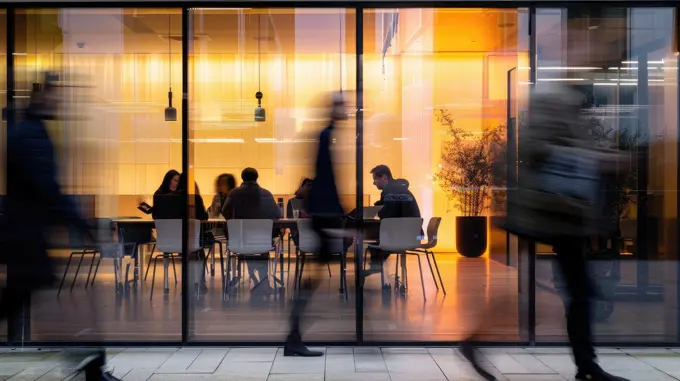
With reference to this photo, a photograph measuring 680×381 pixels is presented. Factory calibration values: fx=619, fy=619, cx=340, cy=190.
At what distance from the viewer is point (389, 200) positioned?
19.9ft

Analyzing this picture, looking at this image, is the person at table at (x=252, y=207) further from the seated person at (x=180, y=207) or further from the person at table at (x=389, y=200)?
the person at table at (x=389, y=200)

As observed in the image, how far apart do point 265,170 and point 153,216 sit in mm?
1188

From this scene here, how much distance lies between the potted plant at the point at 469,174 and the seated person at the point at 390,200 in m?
0.37

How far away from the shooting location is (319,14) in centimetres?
562

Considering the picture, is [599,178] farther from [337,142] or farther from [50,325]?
[50,325]

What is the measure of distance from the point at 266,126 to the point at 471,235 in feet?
7.94

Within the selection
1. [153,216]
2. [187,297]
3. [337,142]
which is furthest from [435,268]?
[153,216]

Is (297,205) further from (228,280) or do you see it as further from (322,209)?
(322,209)

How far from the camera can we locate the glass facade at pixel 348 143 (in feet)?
18.2

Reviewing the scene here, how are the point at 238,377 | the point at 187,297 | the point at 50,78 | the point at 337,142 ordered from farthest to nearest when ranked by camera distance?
the point at 187,297 < the point at 337,142 < the point at 238,377 < the point at 50,78

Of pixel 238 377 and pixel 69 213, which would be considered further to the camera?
pixel 238 377

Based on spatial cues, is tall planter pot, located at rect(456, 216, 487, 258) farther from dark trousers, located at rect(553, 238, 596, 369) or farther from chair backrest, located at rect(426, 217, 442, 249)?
dark trousers, located at rect(553, 238, 596, 369)

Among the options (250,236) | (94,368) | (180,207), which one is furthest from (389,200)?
(94,368)

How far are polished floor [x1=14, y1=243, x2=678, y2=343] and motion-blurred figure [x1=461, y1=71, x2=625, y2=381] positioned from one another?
4.91ft
